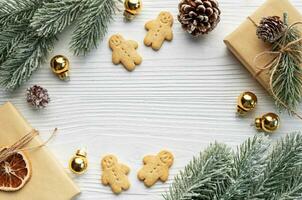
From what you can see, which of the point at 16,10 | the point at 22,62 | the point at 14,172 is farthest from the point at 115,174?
the point at 16,10

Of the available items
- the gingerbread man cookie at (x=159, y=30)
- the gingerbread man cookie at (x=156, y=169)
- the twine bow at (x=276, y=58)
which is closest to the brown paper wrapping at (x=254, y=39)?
the twine bow at (x=276, y=58)

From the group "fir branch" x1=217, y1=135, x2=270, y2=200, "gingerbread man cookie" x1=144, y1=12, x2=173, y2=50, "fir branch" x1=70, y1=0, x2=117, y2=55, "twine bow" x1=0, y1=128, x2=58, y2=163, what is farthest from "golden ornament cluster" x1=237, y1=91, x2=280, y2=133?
"twine bow" x1=0, y1=128, x2=58, y2=163

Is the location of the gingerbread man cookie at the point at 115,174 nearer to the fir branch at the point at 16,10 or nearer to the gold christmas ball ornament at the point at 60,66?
the gold christmas ball ornament at the point at 60,66

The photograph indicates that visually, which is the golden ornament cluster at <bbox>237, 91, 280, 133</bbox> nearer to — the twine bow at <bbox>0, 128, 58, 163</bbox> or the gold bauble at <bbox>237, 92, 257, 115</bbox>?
the gold bauble at <bbox>237, 92, 257, 115</bbox>

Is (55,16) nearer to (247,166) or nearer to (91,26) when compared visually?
(91,26)

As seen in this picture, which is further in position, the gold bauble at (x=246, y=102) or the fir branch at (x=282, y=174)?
the gold bauble at (x=246, y=102)
